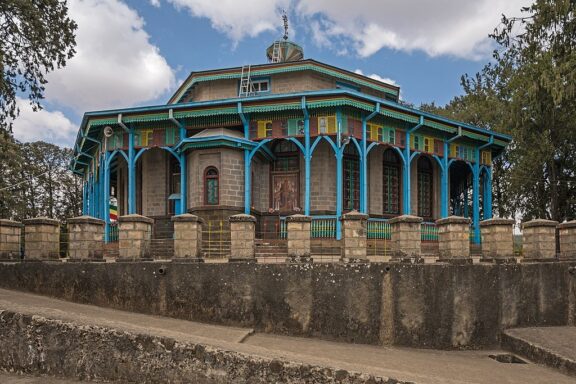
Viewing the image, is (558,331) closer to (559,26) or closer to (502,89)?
(559,26)

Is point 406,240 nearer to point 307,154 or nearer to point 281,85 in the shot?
point 307,154

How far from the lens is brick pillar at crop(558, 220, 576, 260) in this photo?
11648 millimetres

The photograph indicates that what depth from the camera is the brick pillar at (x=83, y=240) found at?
1002cm

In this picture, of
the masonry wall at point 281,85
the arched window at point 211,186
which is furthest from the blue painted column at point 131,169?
the masonry wall at point 281,85

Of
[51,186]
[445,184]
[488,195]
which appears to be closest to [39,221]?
[445,184]

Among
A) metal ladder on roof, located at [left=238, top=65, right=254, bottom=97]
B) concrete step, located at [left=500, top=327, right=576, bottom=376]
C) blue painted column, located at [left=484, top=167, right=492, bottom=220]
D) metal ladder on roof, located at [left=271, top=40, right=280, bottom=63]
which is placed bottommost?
concrete step, located at [left=500, top=327, right=576, bottom=376]

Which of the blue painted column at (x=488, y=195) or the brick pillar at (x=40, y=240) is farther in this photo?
the blue painted column at (x=488, y=195)

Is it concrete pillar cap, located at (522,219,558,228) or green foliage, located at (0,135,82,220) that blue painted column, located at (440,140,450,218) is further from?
green foliage, located at (0,135,82,220)

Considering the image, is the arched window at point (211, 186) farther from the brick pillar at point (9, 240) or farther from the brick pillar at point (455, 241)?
the brick pillar at point (455, 241)

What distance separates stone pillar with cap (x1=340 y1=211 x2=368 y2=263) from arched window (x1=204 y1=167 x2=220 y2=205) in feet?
20.5

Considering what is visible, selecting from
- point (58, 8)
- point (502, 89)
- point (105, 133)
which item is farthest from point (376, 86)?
point (58, 8)

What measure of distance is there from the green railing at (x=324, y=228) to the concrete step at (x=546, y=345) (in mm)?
6338

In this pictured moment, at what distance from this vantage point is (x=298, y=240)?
9.91 meters

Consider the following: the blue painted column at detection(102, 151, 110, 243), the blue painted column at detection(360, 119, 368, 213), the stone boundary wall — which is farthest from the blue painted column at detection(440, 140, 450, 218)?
the stone boundary wall
